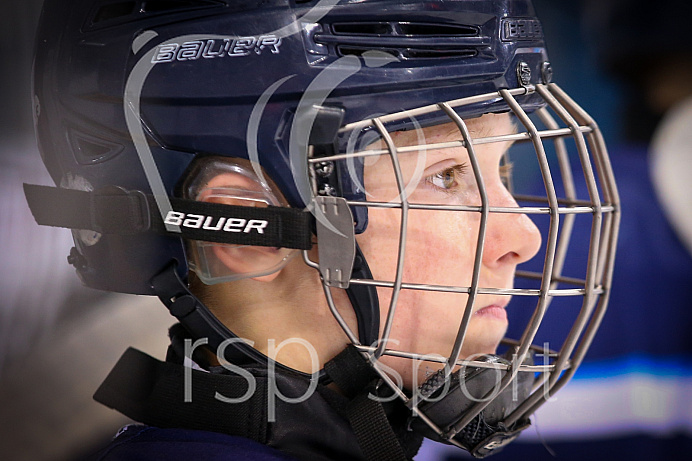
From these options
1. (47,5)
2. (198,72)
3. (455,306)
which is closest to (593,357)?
(455,306)

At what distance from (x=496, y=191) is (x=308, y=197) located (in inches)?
9.9

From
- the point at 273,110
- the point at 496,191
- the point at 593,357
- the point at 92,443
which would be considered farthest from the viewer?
the point at 593,357

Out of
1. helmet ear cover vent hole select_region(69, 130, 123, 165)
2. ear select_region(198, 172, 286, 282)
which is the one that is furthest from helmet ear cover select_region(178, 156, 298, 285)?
helmet ear cover vent hole select_region(69, 130, 123, 165)

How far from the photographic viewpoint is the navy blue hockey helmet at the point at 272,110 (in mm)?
746

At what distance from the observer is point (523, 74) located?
0.80 metres

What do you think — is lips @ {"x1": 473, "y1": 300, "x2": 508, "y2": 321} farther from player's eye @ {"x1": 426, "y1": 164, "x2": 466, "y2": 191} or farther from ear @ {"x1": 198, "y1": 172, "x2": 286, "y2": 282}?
ear @ {"x1": 198, "y1": 172, "x2": 286, "y2": 282}

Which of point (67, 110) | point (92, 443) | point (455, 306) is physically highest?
point (67, 110)

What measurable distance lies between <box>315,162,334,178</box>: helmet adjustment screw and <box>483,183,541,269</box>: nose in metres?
0.22

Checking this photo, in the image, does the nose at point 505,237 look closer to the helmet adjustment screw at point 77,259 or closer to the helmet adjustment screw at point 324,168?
the helmet adjustment screw at point 324,168

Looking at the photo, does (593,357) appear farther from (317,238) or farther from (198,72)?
(198,72)

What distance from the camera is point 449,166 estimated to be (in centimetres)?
82

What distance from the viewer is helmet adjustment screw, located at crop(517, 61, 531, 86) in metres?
0.80

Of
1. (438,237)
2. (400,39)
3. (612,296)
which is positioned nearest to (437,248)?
(438,237)

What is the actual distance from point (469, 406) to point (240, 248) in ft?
1.14
